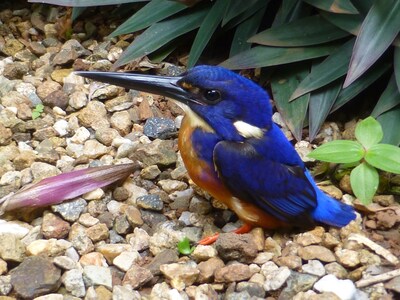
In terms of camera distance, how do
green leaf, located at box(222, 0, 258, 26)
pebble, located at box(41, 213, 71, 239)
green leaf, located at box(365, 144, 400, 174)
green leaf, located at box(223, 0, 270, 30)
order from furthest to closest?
green leaf, located at box(223, 0, 270, 30), green leaf, located at box(222, 0, 258, 26), green leaf, located at box(365, 144, 400, 174), pebble, located at box(41, 213, 71, 239)

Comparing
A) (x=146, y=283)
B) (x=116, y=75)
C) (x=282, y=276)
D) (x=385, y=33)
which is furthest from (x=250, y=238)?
(x=385, y=33)

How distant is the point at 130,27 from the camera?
410 centimetres

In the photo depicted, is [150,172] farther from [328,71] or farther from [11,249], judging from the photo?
[328,71]

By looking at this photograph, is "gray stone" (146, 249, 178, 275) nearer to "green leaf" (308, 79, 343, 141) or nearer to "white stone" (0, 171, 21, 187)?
"white stone" (0, 171, 21, 187)

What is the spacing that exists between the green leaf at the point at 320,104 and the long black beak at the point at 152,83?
2.58ft

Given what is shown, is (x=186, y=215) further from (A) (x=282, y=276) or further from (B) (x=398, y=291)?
(B) (x=398, y=291)

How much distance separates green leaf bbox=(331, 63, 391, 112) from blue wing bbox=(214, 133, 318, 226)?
64cm

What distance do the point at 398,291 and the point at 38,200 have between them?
4.32ft

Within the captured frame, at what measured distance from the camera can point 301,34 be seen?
3771mm

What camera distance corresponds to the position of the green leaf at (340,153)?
322cm

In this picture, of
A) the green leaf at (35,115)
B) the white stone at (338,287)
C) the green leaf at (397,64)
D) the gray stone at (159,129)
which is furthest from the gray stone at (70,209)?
the green leaf at (397,64)

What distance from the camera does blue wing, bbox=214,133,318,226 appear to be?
9.80 ft

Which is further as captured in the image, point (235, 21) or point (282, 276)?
point (235, 21)

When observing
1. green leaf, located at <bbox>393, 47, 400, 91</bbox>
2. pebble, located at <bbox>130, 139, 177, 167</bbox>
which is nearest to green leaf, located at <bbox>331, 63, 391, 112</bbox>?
green leaf, located at <bbox>393, 47, 400, 91</bbox>
